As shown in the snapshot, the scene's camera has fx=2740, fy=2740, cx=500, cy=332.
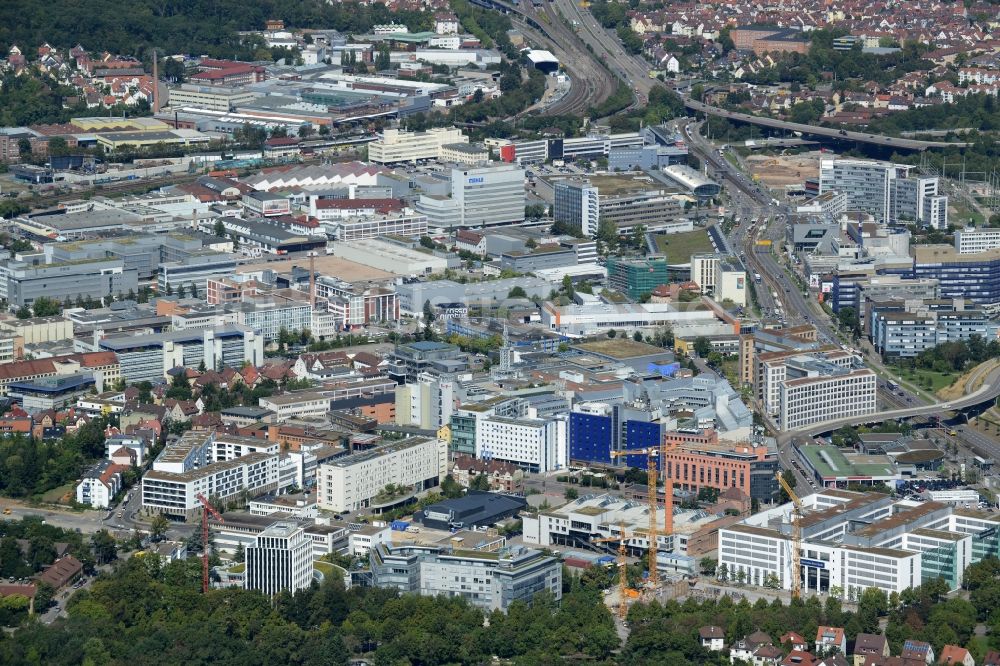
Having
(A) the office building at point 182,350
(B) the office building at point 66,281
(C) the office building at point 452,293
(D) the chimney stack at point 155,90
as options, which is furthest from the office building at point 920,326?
(D) the chimney stack at point 155,90

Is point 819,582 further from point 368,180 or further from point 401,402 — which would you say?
point 368,180

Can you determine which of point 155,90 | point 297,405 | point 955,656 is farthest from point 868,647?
point 155,90

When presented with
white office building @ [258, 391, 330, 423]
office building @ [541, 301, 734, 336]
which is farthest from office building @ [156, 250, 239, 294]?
white office building @ [258, 391, 330, 423]

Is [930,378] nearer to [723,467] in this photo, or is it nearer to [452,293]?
[723,467]

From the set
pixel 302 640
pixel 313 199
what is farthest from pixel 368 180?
pixel 302 640

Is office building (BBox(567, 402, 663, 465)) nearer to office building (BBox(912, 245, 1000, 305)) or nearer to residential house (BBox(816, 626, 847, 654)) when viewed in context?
residential house (BBox(816, 626, 847, 654))

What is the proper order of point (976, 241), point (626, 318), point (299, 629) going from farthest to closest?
point (976, 241), point (626, 318), point (299, 629)
